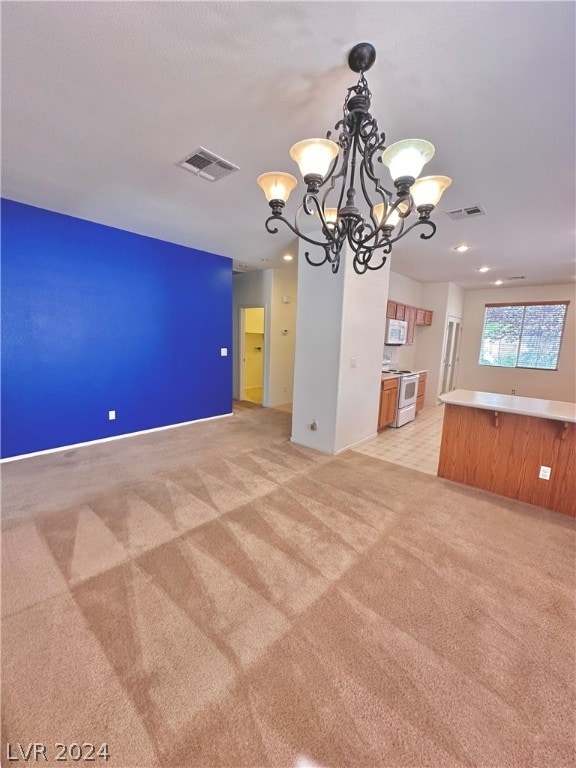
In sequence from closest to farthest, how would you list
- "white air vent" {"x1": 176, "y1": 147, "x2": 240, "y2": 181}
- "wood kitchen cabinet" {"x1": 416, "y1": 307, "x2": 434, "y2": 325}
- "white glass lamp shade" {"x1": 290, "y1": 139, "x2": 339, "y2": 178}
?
"white glass lamp shade" {"x1": 290, "y1": 139, "x2": 339, "y2": 178} < "white air vent" {"x1": 176, "y1": 147, "x2": 240, "y2": 181} < "wood kitchen cabinet" {"x1": 416, "y1": 307, "x2": 434, "y2": 325}

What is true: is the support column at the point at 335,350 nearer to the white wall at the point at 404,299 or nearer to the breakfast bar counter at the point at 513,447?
the breakfast bar counter at the point at 513,447

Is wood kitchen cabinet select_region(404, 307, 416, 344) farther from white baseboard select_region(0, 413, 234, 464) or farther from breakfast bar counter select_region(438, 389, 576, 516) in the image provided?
white baseboard select_region(0, 413, 234, 464)

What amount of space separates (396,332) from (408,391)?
43.6 inches

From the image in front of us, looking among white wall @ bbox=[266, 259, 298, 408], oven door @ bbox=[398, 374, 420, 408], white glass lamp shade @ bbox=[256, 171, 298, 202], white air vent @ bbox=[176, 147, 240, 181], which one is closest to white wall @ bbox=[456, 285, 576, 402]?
oven door @ bbox=[398, 374, 420, 408]

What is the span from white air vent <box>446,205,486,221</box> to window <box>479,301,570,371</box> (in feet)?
15.9

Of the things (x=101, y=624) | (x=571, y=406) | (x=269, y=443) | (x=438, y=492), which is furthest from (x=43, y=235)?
(x=571, y=406)

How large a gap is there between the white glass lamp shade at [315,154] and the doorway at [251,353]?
523 cm

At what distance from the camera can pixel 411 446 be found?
14.5 ft

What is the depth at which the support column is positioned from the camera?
3797 millimetres

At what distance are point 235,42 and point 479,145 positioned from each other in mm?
1659

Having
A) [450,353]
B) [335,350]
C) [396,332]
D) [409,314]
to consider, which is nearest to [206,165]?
[335,350]

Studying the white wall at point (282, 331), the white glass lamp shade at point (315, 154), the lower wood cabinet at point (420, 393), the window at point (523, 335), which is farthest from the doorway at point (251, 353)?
the window at point (523, 335)

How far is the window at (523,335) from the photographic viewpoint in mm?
6496

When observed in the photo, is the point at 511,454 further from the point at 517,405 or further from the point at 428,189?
the point at 428,189
